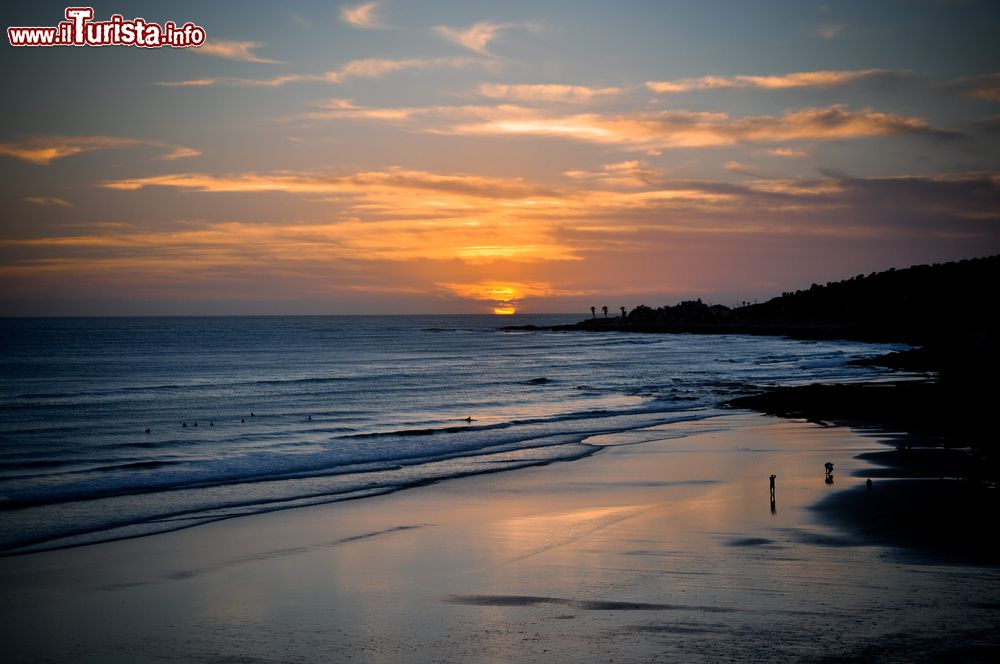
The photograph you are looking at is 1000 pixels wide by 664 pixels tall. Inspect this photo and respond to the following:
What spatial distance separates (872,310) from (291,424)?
118453 millimetres

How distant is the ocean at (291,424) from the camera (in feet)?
66.8

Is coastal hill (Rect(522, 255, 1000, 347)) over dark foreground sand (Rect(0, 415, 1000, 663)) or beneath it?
over

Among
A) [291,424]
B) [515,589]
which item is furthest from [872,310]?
[515,589]

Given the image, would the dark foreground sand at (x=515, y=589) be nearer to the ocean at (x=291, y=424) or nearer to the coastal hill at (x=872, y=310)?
the ocean at (x=291, y=424)

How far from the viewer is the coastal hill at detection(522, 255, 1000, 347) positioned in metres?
105

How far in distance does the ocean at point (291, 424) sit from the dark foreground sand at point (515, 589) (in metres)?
3.21

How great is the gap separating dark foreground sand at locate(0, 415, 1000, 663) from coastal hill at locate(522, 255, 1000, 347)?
76245 mm

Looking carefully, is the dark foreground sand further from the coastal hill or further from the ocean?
the coastal hill

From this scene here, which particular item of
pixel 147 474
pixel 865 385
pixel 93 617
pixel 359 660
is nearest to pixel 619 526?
pixel 359 660

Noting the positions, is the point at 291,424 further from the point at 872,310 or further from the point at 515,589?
the point at 872,310

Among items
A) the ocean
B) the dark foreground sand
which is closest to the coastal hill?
the ocean

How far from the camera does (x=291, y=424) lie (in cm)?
3578

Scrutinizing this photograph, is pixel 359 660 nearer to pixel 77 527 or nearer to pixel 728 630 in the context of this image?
pixel 728 630

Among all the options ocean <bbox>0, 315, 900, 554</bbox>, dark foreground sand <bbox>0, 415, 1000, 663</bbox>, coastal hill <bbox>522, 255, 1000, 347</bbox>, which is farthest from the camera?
coastal hill <bbox>522, 255, 1000, 347</bbox>
